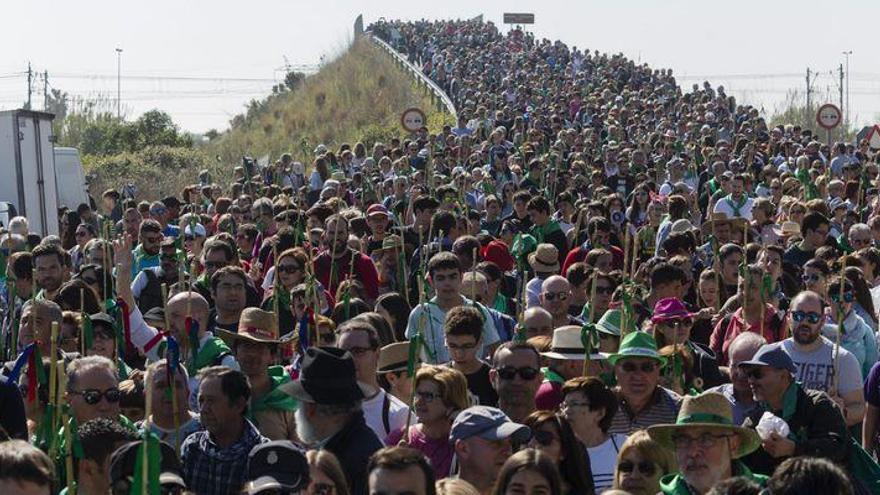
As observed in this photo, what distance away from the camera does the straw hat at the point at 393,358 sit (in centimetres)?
1000

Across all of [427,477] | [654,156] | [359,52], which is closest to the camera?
[427,477]

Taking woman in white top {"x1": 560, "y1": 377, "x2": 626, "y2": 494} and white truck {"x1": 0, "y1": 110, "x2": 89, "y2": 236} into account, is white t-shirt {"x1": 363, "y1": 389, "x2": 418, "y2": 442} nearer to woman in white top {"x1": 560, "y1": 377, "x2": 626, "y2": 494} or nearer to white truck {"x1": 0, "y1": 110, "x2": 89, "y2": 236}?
woman in white top {"x1": 560, "y1": 377, "x2": 626, "y2": 494}

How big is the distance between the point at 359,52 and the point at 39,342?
59.1 meters

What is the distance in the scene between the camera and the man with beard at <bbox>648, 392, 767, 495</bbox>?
7.49 meters

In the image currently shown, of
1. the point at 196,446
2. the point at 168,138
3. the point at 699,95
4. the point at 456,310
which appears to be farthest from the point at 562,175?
the point at 168,138

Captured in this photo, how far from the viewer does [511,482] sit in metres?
7.10

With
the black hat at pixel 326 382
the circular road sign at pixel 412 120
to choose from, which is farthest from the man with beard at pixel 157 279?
the circular road sign at pixel 412 120

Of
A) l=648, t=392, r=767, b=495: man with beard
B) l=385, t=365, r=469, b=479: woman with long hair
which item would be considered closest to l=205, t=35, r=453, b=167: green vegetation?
l=385, t=365, r=469, b=479: woman with long hair

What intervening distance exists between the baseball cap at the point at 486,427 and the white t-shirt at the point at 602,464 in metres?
0.71

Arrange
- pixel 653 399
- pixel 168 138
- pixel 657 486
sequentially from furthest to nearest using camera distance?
pixel 168 138 → pixel 653 399 → pixel 657 486

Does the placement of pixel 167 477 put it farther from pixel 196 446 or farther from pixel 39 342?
pixel 39 342

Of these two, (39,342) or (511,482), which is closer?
(511,482)

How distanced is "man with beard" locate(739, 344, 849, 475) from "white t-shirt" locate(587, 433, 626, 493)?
1.92 feet

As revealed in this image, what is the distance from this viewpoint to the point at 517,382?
921 centimetres
